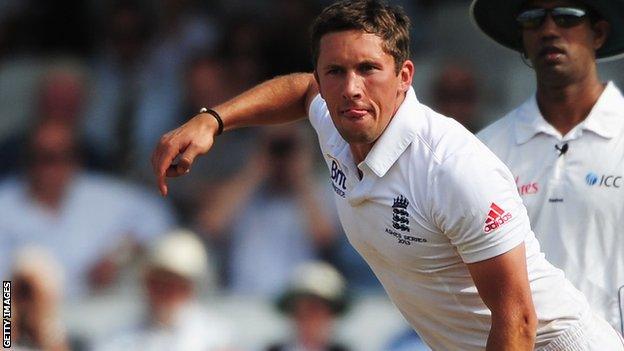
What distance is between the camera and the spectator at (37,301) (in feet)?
19.8

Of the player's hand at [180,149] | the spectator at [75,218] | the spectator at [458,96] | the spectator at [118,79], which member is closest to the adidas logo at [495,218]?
the player's hand at [180,149]

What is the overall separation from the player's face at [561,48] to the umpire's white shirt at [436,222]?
1.06m

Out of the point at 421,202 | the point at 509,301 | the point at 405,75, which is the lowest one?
the point at 509,301

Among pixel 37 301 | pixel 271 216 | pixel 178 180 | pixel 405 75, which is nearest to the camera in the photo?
pixel 405 75

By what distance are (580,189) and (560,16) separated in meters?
0.65

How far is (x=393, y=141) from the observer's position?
145 inches

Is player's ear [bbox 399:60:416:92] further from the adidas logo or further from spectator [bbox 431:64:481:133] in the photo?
spectator [bbox 431:64:481:133]

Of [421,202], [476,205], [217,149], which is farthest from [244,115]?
[217,149]

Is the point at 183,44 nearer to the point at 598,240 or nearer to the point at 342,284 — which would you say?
the point at 342,284

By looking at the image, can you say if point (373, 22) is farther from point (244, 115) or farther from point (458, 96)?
point (458, 96)

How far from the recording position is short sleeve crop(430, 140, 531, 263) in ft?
11.3

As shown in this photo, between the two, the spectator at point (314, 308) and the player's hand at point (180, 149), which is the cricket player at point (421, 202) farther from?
the spectator at point (314, 308)

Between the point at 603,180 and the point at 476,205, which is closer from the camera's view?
the point at 476,205

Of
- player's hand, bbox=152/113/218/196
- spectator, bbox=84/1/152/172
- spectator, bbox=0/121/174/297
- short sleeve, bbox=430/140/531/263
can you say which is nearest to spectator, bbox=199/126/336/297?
spectator, bbox=0/121/174/297
